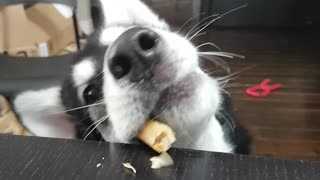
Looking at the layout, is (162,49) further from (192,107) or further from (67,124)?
(67,124)

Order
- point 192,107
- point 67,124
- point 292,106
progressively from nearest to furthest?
point 192,107
point 67,124
point 292,106

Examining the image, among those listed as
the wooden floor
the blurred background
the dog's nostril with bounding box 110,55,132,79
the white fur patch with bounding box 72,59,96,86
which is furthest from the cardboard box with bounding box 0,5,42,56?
the dog's nostril with bounding box 110,55,132,79

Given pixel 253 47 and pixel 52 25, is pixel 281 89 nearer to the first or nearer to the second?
pixel 253 47

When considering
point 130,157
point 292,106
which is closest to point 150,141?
point 130,157

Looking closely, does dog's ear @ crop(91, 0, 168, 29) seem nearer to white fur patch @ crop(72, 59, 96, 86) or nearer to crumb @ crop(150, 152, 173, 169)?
white fur patch @ crop(72, 59, 96, 86)

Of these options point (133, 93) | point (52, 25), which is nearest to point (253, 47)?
point (52, 25)

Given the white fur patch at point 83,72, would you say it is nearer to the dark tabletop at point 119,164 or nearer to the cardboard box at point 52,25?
the dark tabletop at point 119,164
